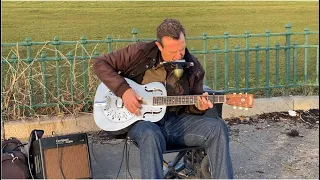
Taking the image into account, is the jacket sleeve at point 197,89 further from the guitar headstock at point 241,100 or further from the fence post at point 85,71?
the fence post at point 85,71

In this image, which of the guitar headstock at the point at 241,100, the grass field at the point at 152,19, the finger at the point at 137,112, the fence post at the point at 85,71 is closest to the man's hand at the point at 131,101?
the finger at the point at 137,112

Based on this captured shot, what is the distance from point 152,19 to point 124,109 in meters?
15.0

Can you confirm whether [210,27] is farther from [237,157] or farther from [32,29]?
[237,157]

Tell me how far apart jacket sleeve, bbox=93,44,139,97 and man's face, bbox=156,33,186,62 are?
0.76ft

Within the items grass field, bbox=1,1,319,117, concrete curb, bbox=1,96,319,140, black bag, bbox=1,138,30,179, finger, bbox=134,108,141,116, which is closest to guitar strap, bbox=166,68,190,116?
finger, bbox=134,108,141,116

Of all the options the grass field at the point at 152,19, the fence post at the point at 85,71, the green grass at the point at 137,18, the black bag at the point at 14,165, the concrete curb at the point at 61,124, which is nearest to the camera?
the black bag at the point at 14,165

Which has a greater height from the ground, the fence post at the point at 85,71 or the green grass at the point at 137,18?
the green grass at the point at 137,18

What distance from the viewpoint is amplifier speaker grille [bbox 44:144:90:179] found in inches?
158

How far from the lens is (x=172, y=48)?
4.02 m

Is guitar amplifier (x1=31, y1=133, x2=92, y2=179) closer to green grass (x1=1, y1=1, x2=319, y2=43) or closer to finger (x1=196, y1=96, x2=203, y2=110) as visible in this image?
finger (x1=196, y1=96, x2=203, y2=110)

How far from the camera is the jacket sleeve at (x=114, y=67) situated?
4023mm

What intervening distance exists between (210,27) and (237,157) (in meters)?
13.1

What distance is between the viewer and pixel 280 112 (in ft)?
22.0

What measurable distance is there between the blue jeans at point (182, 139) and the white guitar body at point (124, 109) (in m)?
0.09
